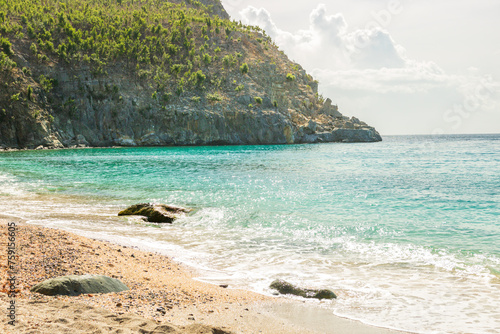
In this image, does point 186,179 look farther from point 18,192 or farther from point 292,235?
point 292,235

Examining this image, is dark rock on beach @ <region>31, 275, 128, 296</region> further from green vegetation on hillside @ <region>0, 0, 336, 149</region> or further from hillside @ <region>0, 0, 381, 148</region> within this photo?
green vegetation on hillside @ <region>0, 0, 336, 149</region>

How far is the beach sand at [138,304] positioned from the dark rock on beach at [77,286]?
17 cm

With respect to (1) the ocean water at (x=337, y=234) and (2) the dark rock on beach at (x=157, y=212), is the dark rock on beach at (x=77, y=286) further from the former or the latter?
(2) the dark rock on beach at (x=157, y=212)

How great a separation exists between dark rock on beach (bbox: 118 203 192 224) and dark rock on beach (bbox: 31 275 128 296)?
9.40m

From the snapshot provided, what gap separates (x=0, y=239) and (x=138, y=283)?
14.3 feet

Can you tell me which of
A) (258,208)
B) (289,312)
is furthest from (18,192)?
(289,312)

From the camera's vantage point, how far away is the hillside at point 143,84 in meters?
97.9

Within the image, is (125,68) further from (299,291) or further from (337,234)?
(299,291)

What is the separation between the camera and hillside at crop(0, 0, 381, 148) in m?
97.9

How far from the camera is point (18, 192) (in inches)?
957

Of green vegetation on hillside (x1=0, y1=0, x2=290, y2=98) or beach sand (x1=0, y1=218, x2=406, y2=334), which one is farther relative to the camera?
green vegetation on hillside (x1=0, y1=0, x2=290, y2=98)

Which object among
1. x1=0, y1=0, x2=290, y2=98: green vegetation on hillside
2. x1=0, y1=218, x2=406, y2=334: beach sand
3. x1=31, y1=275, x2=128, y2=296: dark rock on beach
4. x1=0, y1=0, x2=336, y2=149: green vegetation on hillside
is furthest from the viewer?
x1=0, y1=0, x2=290, y2=98: green vegetation on hillside

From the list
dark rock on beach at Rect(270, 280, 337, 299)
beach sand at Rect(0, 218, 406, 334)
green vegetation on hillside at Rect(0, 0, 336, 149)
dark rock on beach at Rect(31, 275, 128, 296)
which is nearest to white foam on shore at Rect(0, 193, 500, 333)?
dark rock on beach at Rect(270, 280, 337, 299)

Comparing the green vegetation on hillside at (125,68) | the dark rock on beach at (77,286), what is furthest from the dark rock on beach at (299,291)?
the green vegetation on hillside at (125,68)
